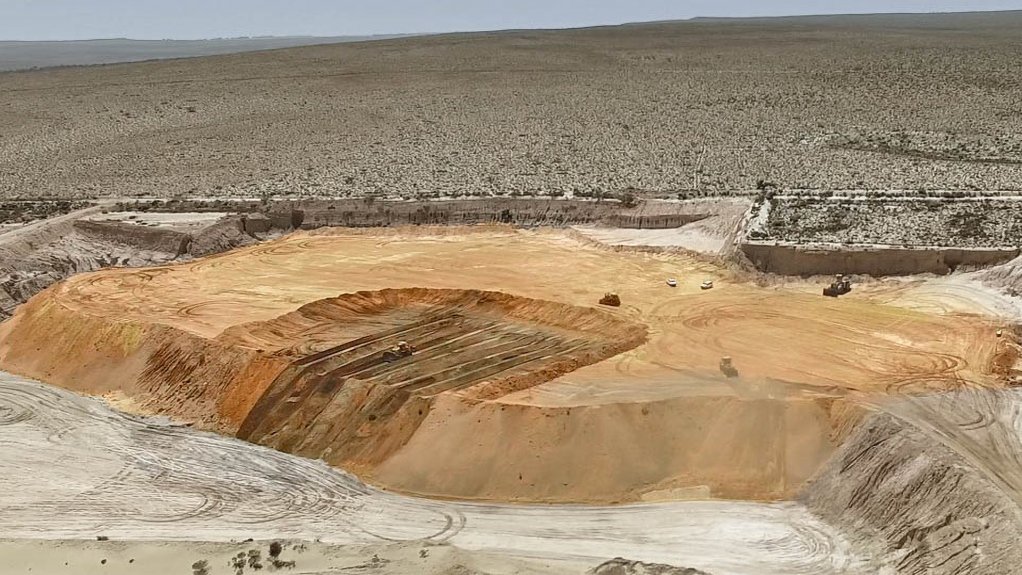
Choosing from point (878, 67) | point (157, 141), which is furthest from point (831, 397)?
point (878, 67)

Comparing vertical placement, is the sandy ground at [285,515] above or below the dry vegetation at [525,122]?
below

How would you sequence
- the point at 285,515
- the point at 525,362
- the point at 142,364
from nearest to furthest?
1. the point at 285,515
2. the point at 525,362
3. the point at 142,364

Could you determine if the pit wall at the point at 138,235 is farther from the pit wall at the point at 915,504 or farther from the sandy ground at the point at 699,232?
the pit wall at the point at 915,504

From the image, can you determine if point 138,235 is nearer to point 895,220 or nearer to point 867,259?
point 867,259

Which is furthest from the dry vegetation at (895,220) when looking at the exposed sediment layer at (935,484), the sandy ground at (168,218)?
the sandy ground at (168,218)

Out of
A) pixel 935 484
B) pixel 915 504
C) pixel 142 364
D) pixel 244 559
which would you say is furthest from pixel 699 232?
pixel 244 559

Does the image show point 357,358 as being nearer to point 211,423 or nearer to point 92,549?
point 211,423
